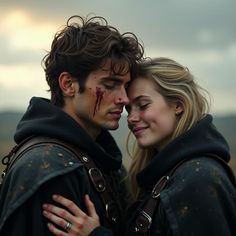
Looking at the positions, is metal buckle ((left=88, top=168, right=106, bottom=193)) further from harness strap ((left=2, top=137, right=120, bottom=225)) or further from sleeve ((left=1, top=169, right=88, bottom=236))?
sleeve ((left=1, top=169, right=88, bottom=236))

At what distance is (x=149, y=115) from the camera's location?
4.71m

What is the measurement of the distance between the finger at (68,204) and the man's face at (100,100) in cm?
87

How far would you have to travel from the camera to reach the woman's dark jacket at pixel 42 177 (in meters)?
3.87

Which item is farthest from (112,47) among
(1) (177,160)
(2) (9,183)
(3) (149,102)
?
(2) (9,183)

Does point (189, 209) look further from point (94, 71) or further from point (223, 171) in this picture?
point (94, 71)

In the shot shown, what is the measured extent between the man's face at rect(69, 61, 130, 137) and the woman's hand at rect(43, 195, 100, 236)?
2.53 ft

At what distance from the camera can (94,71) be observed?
462 centimetres

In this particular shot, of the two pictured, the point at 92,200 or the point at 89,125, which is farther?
the point at 89,125

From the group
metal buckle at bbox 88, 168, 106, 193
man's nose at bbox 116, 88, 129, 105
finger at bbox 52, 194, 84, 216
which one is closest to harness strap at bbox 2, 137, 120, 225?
metal buckle at bbox 88, 168, 106, 193

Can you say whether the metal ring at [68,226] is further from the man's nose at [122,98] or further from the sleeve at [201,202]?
the man's nose at [122,98]

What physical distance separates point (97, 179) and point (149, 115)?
0.77 m

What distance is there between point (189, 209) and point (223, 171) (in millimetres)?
416

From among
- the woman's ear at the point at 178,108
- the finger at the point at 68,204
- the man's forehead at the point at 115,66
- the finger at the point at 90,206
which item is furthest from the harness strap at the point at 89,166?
the woman's ear at the point at 178,108

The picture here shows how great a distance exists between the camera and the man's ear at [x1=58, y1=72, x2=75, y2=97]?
15.2ft
